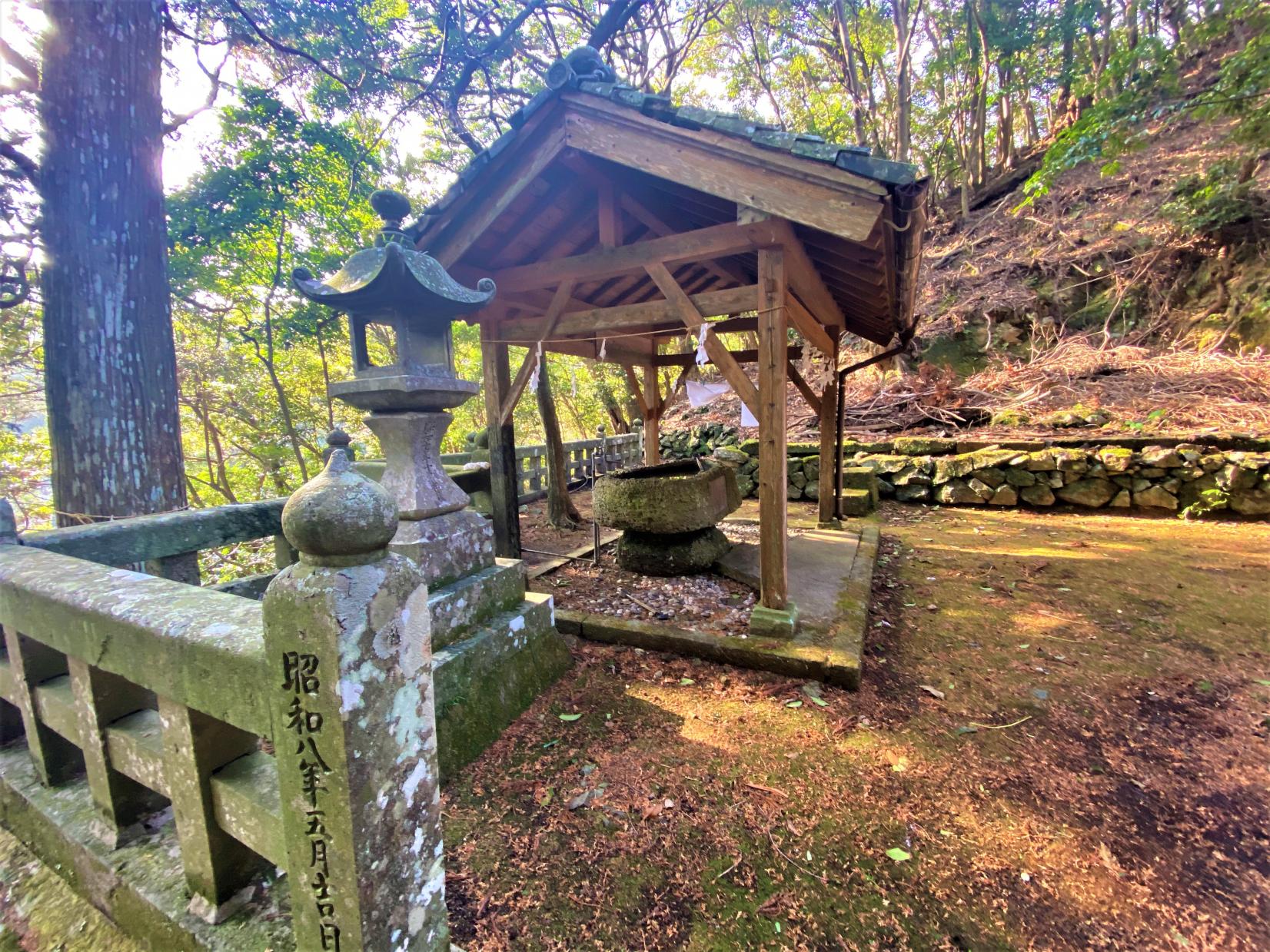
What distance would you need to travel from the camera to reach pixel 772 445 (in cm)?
344

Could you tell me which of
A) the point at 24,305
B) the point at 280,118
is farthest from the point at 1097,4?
the point at 24,305

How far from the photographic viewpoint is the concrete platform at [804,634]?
3.20 metres

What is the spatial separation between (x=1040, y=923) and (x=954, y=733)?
1.06 m

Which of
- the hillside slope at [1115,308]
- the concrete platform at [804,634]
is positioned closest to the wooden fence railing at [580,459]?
the hillside slope at [1115,308]

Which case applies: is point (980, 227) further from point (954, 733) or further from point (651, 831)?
point (651, 831)

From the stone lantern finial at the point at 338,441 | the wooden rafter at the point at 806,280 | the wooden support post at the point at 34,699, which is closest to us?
the stone lantern finial at the point at 338,441

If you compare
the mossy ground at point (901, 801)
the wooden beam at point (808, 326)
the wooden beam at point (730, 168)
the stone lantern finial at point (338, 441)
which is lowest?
the mossy ground at point (901, 801)

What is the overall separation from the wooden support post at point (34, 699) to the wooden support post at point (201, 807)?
2.69 feet

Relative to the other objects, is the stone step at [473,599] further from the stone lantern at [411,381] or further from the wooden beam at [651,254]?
the wooden beam at [651,254]

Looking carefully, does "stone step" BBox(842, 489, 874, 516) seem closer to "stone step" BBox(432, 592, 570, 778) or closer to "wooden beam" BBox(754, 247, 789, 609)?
"wooden beam" BBox(754, 247, 789, 609)

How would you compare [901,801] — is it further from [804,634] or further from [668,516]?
[668,516]

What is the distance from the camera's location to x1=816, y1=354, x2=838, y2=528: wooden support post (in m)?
6.30

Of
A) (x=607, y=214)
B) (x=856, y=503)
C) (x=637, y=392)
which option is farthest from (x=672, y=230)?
(x=856, y=503)

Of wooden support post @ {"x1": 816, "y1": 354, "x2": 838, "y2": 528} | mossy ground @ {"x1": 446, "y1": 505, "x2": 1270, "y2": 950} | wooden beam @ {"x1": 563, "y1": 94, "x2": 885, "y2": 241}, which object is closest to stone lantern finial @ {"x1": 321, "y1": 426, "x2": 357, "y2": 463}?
mossy ground @ {"x1": 446, "y1": 505, "x2": 1270, "y2": 950}
